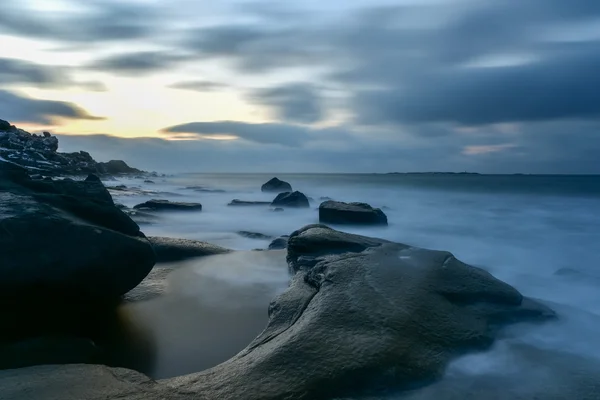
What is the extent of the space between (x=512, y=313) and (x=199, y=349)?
419 centimetres

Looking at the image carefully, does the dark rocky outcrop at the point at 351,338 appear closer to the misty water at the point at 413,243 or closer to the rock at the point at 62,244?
the misty water at the point at 413,243

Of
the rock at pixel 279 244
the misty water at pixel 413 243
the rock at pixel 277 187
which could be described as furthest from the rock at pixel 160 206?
the rock at pixel 277 187

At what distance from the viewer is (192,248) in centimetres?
1110

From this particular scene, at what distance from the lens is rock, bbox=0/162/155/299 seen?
584 centimetres

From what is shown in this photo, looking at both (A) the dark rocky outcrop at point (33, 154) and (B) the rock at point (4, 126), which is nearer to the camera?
(A) the dark rocky outcrop at point (33, 154)

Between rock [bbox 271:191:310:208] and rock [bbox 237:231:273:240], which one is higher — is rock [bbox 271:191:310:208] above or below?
above

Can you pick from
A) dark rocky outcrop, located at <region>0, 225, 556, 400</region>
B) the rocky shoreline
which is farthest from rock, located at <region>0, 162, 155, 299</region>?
dark rocky outcrop, located at <region>0, 225, 556, 400</region>

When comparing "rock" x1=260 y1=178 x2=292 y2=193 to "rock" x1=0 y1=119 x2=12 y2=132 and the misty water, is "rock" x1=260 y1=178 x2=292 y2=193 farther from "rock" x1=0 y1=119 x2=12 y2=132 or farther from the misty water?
"rock" x1=0 y1=119 x2=12 y2=132

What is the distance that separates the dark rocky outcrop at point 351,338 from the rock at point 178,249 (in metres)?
4.89

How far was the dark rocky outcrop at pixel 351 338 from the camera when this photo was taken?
3.80m

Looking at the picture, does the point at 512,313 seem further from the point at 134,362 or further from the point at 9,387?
the point at 9,387

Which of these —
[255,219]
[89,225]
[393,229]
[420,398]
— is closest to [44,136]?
[255,219]

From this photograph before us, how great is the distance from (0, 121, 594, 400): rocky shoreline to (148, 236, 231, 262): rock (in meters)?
1.84

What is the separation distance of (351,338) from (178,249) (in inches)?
283
